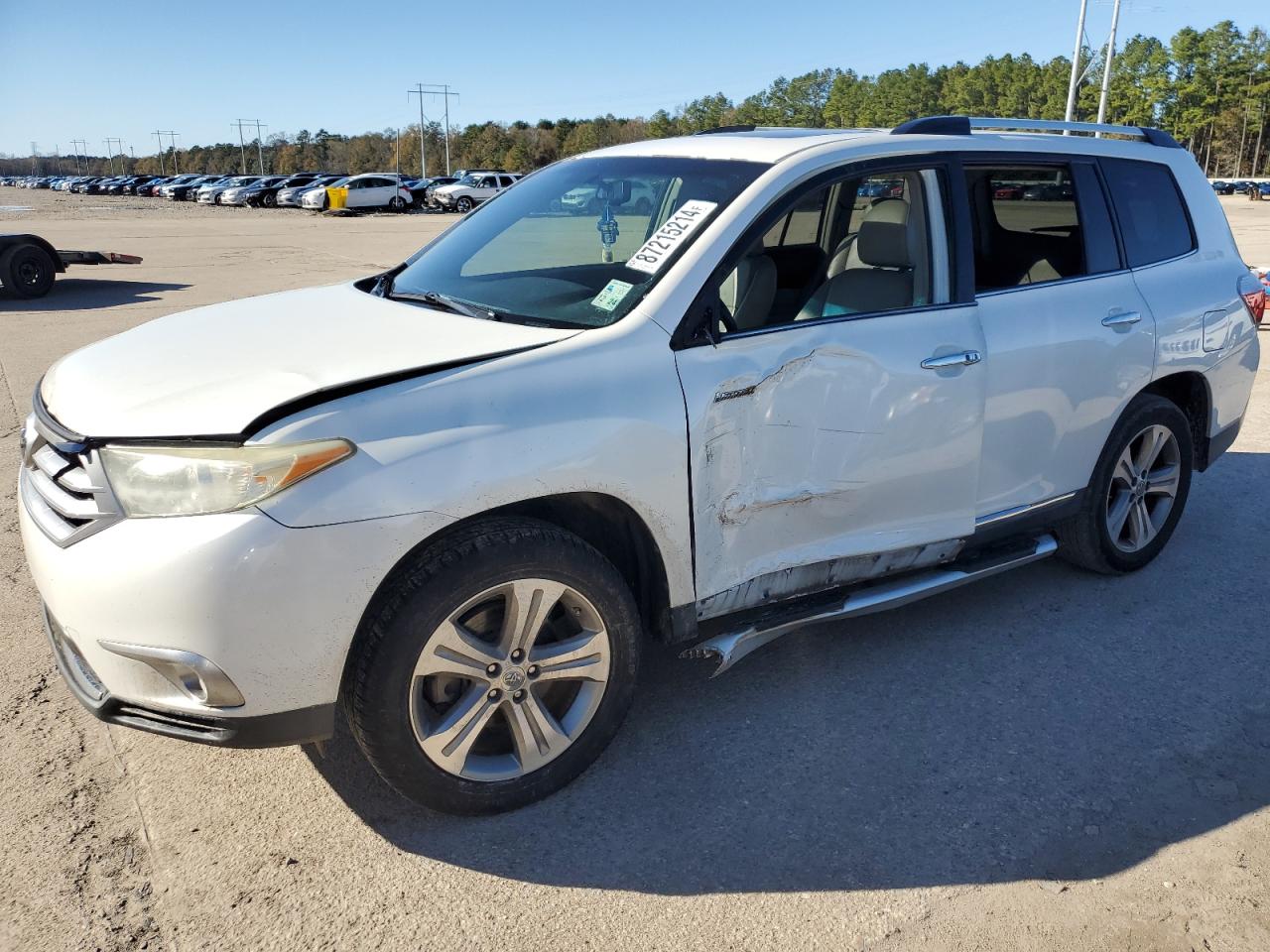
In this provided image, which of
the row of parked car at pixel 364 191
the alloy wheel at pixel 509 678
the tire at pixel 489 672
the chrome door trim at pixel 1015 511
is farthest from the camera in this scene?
the row of parked car at pixel 364 191

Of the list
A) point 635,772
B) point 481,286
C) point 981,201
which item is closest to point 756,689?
point 635,772

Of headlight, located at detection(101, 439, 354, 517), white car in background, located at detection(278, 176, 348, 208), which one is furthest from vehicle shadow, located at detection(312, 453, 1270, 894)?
white car in background, located at detection(278, 176, 348, 208)

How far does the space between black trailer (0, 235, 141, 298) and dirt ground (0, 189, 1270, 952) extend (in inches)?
497

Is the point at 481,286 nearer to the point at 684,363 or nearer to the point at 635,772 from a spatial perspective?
the point at 684,363

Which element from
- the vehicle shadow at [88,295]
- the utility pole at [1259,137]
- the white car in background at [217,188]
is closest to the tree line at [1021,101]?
the utility pole at [1259,137]

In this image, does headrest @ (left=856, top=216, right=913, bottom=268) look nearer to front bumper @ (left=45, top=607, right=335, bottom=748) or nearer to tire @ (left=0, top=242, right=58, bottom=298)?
front bumper @ (left=45, top=607, right=335, bottom=748)

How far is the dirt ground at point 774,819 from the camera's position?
97.4 inches

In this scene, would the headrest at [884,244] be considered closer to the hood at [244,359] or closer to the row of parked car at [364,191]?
the hood at [244,359]

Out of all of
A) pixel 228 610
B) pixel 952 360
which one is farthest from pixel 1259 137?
pixel 228 610

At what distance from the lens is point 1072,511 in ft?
13.9

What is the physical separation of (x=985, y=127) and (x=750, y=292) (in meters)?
1.37

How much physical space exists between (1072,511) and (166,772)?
3.53m

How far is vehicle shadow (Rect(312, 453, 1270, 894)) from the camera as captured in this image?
272 cm

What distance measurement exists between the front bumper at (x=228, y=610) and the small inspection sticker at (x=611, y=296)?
0.92 metres
